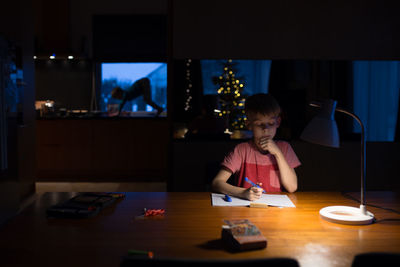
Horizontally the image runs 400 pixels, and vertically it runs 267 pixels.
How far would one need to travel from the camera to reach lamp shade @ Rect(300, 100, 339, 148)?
1328 mm

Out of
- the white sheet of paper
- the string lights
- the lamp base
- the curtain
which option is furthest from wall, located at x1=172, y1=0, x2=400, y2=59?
the lamp base

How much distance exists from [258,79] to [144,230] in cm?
267

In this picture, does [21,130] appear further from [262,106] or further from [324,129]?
[324,129]

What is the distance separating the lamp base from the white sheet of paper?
0.16 m

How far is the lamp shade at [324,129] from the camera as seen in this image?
4.36ft

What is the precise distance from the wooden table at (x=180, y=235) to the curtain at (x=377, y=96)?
2.16 m

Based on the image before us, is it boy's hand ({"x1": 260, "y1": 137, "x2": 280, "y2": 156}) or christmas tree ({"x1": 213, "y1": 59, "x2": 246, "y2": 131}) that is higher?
christmas tree ({"x1": 213, "y1": 59, "x2": 246, "y2": 131})

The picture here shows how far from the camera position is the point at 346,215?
1.43 meters

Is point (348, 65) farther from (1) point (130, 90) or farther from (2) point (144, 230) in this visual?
(1) point (130, 90)

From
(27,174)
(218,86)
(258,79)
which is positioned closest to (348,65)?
(258,79)

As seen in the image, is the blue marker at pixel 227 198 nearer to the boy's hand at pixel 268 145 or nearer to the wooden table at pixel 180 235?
the wooden table at pixel 180 235

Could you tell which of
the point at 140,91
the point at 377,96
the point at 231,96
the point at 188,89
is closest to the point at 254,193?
the point at 188,89

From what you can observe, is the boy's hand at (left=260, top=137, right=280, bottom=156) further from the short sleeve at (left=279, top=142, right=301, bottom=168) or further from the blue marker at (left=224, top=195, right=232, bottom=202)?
the blue marker at (left=224, top=195, right=232, bottom=202)

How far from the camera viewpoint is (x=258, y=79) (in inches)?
146
